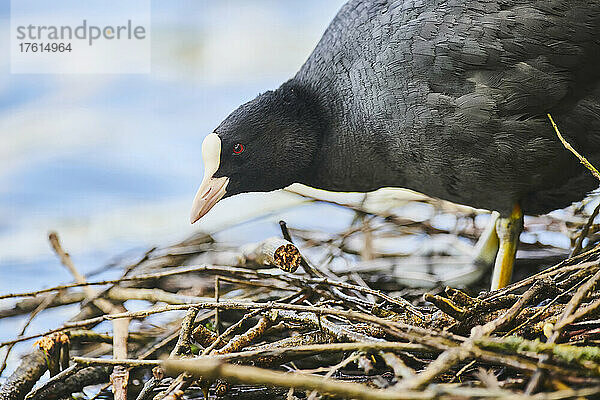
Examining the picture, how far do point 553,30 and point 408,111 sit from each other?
0.45 metres

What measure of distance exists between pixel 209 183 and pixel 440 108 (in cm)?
79

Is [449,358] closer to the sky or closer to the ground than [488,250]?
closer to the sky

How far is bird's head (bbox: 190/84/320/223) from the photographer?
2461 mm

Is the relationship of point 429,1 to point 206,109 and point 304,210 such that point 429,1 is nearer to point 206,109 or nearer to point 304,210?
point 304,210

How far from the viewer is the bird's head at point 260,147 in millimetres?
2461

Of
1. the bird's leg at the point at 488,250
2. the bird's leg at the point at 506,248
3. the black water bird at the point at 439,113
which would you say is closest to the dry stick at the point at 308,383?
the black water bird at the point at 439,113

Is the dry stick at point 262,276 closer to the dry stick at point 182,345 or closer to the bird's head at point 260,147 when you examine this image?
the dry stick at point 182,345

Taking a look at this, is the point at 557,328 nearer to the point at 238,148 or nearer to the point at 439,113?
the point at 439,113

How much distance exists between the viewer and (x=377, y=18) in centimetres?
231

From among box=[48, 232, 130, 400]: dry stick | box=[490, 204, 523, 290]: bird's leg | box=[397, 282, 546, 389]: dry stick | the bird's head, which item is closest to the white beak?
the bird's head

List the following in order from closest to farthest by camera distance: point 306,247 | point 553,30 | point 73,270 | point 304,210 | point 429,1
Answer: point 553,30 < point 429,1 < point 73,270 < point 306,247 < point 304,210

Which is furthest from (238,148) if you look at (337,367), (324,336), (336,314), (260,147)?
(337,367)

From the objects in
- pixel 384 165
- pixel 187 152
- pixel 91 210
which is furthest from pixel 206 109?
pixel 384 165

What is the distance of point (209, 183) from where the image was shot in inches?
97.8
